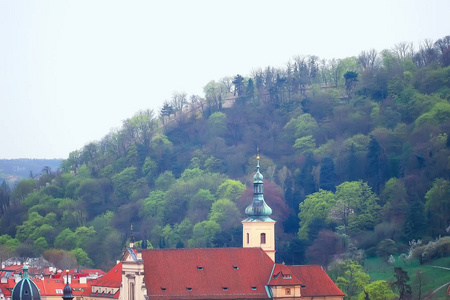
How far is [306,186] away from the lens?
540 ft

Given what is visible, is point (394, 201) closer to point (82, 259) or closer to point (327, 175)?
point (327, 175)

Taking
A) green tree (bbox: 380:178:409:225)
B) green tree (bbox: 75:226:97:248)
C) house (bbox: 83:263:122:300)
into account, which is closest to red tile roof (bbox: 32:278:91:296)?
house (bbox: 83:263:122:300)

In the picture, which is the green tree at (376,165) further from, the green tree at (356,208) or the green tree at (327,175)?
the green tree at (356,208)

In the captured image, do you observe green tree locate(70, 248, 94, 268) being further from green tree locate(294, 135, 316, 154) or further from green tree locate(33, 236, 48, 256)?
green tree locate(294, 135, 316, 154)

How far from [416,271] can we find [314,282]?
15.4 meters

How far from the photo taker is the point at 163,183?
190 m

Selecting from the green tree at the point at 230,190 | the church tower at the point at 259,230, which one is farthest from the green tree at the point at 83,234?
the church tower at the point at 259,230

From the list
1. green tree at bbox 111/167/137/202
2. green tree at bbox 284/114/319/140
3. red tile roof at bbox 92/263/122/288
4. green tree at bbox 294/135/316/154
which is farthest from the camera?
green tree at bbox 111/167/137/202

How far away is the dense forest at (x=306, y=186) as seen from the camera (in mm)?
141625

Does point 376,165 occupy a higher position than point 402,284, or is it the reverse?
point 376,165

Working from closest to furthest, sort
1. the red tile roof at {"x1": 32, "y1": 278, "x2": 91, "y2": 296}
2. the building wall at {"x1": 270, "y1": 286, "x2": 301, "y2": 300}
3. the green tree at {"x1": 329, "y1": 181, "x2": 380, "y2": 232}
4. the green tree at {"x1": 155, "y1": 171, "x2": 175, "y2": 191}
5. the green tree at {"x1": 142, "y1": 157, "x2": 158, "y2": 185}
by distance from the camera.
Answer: the building wall at {"x1": 270, "y1": 286, "x2": 301, "y2": 300} → the red tile roof at {"x1": 32, "y1": 278, "x2": 91, "y2": 296} → the green tree at {"x1": 329, "y1": 181, "x2": 380, "y2": 232} → the green tree at {"x1": 155, "y1": 171, "x2": 175, "y2": 191} → the green tree at {"x1": 142, "y1": 157, "x2": 158, "y2": 185}

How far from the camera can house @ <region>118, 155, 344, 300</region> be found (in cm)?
10325

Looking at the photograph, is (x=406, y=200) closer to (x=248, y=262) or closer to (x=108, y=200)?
(x=248, y=262)

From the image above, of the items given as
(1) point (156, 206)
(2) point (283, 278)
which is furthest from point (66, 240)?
(2) point (283, 278)
